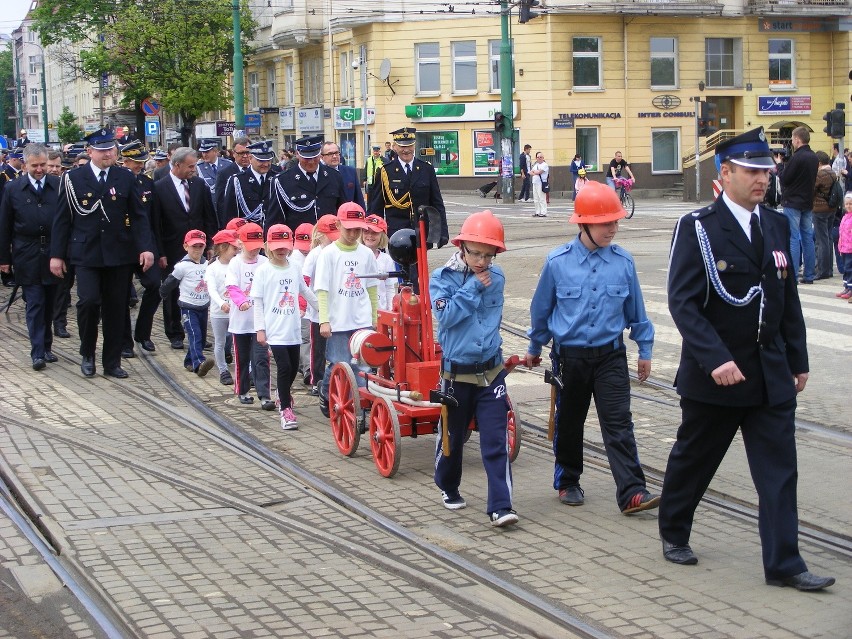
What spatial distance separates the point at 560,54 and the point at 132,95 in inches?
→ 757

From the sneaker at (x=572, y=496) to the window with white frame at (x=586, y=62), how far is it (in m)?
38.6

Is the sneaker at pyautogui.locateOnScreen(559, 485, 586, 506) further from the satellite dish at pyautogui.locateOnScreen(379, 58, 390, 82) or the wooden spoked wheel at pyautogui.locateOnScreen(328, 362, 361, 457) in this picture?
the satellite dish at pyautogui.locateOnScreen(379, 58, 390, 82)

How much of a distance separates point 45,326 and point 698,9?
1408 inches

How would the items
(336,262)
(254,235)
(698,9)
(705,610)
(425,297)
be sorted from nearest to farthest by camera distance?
Result: 1. (705,610)
2. (425,297)
3. (336,262)
4. (254,235)
5. (698,9)

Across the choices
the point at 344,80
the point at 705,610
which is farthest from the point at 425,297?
the point at 344,80

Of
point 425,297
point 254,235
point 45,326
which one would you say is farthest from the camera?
point 45,326

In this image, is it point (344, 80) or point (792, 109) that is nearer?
point (792, 109)

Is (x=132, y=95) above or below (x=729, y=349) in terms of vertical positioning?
above

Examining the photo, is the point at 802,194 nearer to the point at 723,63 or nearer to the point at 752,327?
the point at 752,327

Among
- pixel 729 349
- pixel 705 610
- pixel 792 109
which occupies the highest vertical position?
pixel 792 109

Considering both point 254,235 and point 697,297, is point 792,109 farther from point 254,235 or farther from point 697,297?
point 697,297

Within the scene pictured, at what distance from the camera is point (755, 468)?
5797 mm

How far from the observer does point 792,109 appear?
4578 cm

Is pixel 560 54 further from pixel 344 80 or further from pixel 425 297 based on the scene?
pixel 425 297
